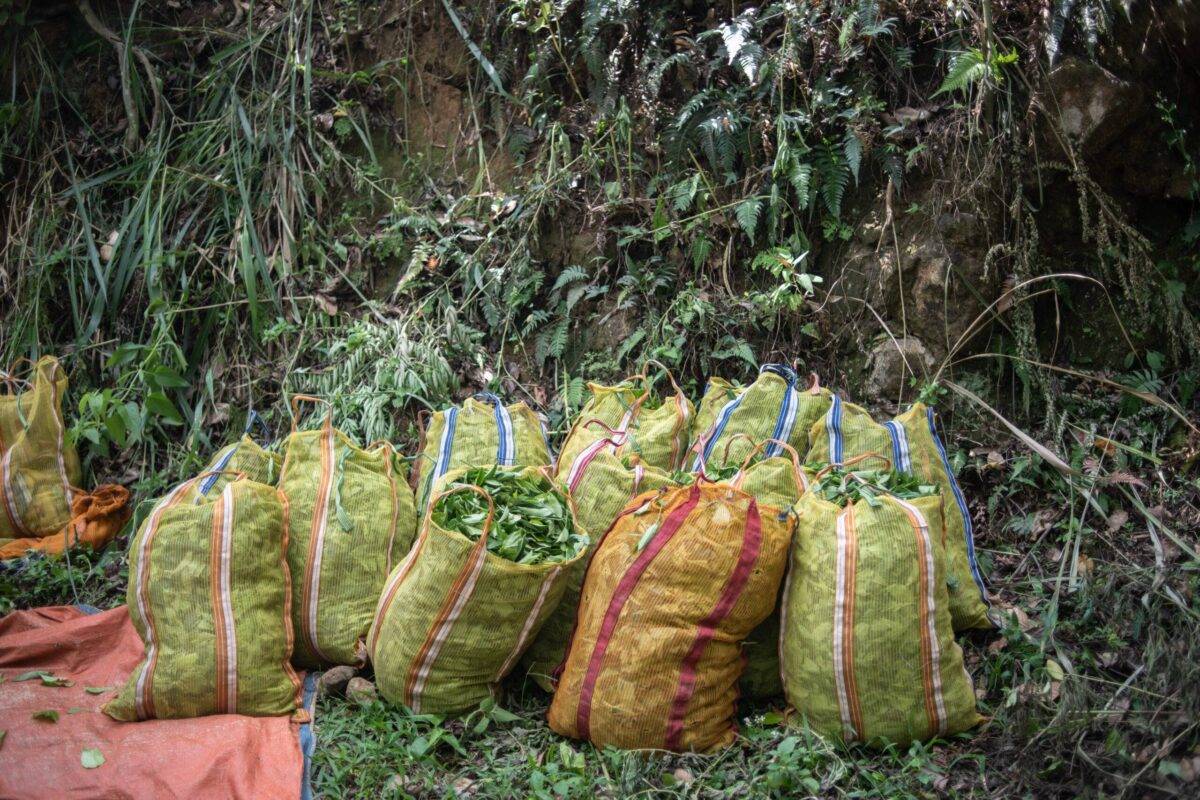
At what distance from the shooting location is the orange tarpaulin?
232cm

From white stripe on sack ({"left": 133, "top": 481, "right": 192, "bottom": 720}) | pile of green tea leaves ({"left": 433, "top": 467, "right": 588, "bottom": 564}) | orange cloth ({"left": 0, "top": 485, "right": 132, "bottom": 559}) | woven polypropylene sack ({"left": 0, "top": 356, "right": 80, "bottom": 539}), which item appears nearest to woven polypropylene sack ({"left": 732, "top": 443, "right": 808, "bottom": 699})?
pile of green tea leaves ({"left": 433, "top": 467, "right": 588, "bottom": 564})

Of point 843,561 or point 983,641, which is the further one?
point 983,641

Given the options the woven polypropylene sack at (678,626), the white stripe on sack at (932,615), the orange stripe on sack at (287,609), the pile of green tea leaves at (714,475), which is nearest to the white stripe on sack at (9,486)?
the orange stripe on sack at (287,609)

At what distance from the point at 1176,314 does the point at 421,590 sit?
8.10 ft

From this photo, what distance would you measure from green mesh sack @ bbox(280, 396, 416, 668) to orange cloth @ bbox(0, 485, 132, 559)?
4.14 ft

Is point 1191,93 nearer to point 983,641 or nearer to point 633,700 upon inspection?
point 983,641

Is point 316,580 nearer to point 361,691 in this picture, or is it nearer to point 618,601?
point 361,691

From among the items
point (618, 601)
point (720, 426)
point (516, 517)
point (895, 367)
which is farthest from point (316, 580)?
point (895, 367)

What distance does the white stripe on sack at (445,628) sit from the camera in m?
2.42

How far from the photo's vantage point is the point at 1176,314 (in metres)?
3.15

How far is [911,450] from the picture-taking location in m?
2.82

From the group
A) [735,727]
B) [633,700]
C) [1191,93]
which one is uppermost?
[1191,93]

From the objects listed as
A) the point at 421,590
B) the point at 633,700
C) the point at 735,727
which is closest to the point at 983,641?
the point at 735,727

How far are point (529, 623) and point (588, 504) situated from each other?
404mm
